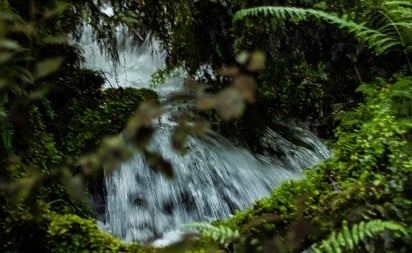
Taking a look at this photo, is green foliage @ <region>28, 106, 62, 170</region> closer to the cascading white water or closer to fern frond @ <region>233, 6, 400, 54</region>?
the cascading white water

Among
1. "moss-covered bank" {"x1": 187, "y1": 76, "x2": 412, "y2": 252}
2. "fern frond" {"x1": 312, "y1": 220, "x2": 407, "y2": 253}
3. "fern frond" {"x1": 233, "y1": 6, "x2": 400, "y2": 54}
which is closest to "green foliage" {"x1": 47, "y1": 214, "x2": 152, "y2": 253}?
"moss-covered bank" {"x1": 187, "y1": 76, "x2": 412, "y2": 252}

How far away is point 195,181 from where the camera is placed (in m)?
4.41

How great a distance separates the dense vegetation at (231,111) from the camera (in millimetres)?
1286

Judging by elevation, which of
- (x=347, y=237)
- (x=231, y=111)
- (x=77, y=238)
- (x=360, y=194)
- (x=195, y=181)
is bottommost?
(x=231, y=111)

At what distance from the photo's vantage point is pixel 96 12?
14.3 feet

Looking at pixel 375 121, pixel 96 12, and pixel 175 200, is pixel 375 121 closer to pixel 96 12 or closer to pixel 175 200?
pixel 175 200

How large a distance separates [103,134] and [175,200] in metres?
0.80

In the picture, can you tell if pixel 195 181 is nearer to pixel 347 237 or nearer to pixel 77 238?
pixel 77 238

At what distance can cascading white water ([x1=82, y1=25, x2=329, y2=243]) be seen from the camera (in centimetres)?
402

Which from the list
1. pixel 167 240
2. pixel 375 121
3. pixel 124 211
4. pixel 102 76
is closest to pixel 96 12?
pixel 102 76

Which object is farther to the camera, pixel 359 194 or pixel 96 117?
pixel 96 117

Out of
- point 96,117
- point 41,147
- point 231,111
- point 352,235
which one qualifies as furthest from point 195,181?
point 231,111

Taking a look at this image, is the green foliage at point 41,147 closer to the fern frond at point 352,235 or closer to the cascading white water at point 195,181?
the cascading white water at point 195,181

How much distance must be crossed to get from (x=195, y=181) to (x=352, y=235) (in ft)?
6.60
